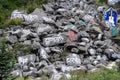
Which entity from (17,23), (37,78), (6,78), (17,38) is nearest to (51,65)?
(37,78)

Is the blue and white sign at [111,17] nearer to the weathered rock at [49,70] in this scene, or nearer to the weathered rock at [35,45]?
the weathered rock at [35,45]

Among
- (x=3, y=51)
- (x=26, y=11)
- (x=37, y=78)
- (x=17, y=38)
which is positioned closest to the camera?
(x=3, y=51)

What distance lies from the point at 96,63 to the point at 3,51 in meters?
5.94

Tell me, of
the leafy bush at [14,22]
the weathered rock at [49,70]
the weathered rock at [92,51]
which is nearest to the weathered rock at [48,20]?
the leafy bush at [14,22]

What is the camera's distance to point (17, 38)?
16172 millimetres

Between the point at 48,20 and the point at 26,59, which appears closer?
the point at 26,59

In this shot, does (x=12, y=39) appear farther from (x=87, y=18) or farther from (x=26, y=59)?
(x=87, y=18)

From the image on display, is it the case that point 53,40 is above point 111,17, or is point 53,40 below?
below

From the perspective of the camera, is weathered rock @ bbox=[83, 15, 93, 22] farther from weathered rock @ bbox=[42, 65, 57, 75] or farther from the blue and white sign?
weathered rock @ bbox=[42, 65, 57, 75]

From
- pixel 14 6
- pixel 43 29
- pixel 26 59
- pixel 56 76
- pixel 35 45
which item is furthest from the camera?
pixel 14 6

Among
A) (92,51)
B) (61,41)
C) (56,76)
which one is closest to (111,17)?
(92,51)

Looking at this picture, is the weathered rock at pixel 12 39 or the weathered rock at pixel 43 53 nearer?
the weathered rock at pixel 43 53

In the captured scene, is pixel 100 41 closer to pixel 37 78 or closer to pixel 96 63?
pixel 96 63

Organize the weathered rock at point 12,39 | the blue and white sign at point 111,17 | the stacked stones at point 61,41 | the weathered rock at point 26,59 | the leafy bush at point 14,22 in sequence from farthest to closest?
the leafy bush at point 14,22 → the blue and white sign at point 111,17 → the weathered rock at point 12,39 → the weathered rock at point 26,59 → the stacked stones at point 61,41
